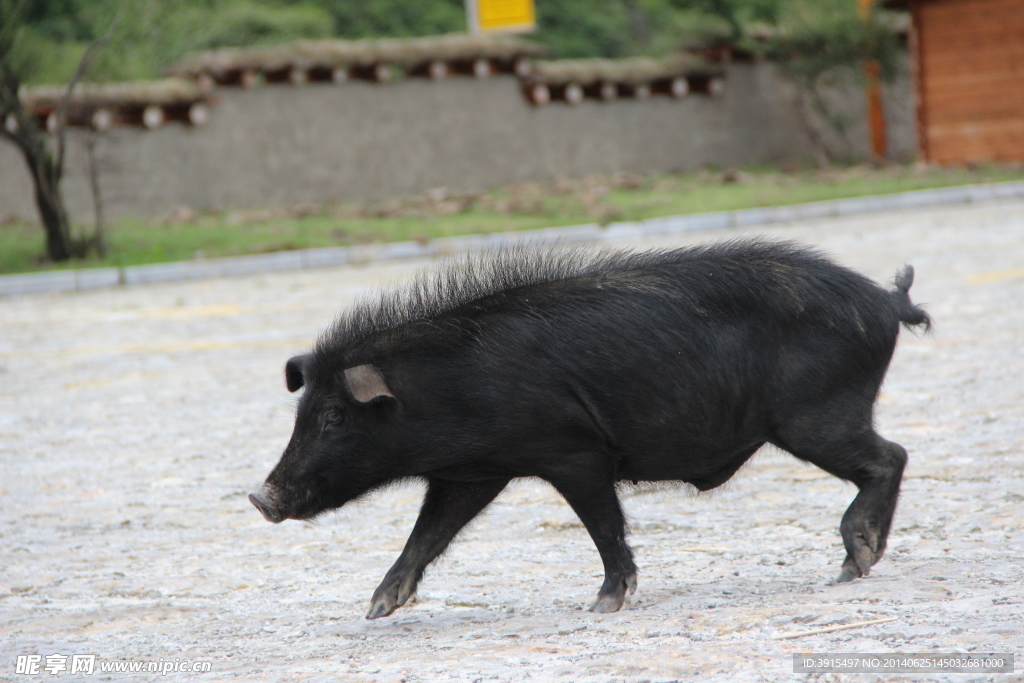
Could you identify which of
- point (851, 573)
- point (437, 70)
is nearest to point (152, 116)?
point (437, 70)

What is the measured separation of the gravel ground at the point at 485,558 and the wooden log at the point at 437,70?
14416 mm

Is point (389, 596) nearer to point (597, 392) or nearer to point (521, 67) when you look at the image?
point (597, 392)

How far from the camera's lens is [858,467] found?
11.7 ft

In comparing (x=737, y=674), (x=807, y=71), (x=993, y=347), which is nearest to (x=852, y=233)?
(x=993, y=347)

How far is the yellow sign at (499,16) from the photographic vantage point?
22.8m

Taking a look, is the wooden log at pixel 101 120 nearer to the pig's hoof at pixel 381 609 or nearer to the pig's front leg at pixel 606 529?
the pig's hoof at pixel 381 609

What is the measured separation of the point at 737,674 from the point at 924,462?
8.45 feet

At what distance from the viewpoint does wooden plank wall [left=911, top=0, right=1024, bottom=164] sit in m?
21.2

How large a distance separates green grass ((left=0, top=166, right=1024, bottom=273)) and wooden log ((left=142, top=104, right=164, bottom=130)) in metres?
1.59

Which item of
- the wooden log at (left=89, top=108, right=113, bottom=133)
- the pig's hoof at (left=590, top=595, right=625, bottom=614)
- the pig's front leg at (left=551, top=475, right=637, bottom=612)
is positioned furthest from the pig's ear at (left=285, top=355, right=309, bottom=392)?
the wooden log at (left=89, top=108, right=113, bottom=133)

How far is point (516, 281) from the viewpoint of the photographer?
3.69 m

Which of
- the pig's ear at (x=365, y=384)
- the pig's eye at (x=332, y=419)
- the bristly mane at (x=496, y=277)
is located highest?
the bristly mane at (x=496, y=277)

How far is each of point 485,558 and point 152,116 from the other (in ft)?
54.4

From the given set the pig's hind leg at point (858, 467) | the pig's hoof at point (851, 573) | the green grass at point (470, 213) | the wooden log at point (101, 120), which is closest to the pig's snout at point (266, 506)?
the pig's hind leg at point (858, 467)
